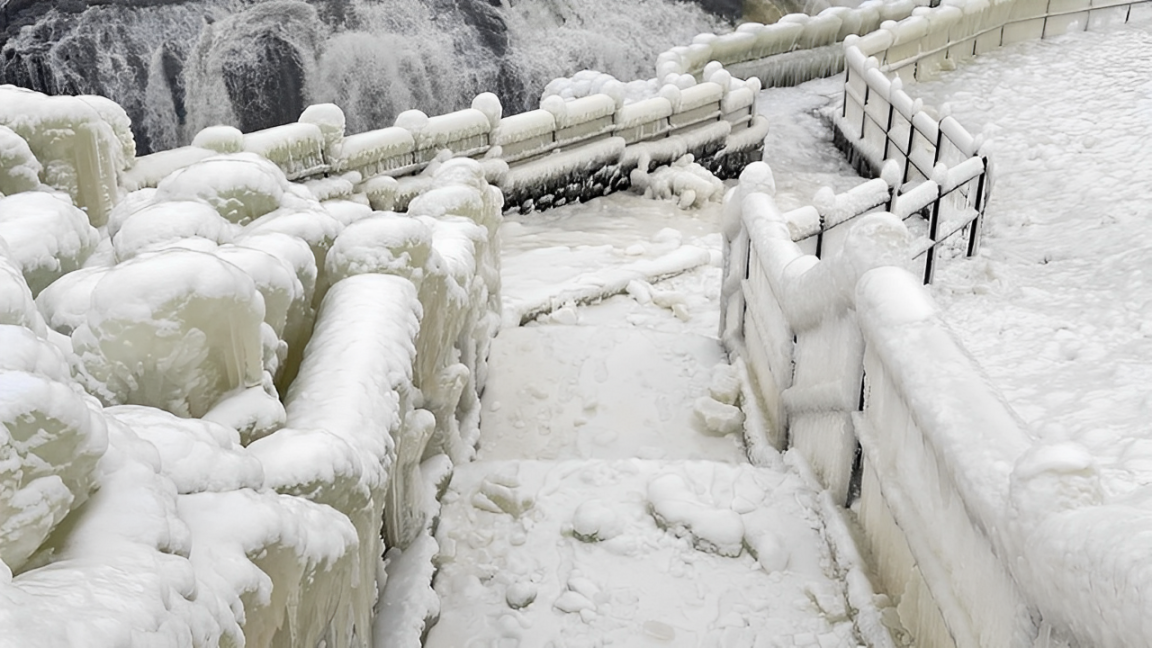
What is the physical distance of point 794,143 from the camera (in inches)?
549

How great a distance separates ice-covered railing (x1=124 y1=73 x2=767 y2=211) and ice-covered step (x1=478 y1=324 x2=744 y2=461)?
2.86m

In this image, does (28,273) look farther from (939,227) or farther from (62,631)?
(939,227)

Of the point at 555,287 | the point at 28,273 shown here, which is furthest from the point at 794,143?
the point at 28,273

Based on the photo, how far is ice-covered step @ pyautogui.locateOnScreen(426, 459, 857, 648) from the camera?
358cm

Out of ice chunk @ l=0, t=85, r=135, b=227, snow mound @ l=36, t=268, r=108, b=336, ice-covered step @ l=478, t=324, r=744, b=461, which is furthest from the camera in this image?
ice-covered step @ l=478, t=324, r=744, b=461

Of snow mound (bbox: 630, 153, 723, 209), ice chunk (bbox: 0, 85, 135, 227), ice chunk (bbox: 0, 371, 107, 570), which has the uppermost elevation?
ice chunk (bbox: 0, 371, 107, 570)

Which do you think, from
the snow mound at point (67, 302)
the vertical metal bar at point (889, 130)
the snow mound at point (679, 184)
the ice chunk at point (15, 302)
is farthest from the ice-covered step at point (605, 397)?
the vertical metal bar at point (889, 130)

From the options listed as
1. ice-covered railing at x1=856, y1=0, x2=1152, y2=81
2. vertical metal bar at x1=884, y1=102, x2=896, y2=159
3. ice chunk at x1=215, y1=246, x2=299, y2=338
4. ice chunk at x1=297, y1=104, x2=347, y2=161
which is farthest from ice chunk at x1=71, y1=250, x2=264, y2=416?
ice-covered railing at x1=856, y1=0, x2=1152, y2=81

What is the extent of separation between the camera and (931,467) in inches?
119

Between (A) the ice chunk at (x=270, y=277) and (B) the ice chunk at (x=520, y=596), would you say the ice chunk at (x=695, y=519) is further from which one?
(A) the ice chunk at (x=270, y=277)

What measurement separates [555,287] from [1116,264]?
171 inches

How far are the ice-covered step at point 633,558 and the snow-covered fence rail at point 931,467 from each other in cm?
28

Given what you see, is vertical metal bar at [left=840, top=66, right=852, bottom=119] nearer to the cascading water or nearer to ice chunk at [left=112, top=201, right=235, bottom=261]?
the cascading water

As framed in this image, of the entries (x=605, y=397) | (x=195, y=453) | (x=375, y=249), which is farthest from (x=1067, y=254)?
(x=195, y=453)
